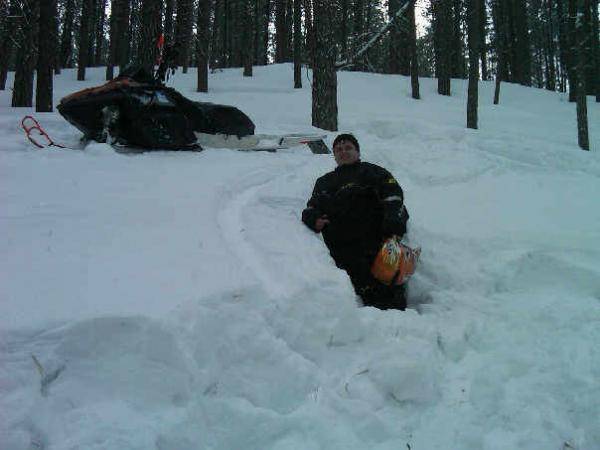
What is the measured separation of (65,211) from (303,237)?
6.03 ft

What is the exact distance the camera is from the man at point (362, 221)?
3.60m

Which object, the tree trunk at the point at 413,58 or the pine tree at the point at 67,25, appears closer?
the tree trunk at the point at 413,58

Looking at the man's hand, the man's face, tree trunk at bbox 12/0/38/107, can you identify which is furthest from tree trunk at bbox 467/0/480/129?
tree trunk at bbox 12/0/38/107

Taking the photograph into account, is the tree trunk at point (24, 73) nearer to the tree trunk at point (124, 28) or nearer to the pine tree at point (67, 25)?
the tree trunk at point (124, 28)

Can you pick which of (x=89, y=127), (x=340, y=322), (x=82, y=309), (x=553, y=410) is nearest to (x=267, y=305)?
(x=340, y=322)

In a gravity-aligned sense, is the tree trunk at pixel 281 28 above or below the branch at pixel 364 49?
above

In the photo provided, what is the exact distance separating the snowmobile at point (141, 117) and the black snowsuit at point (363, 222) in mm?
2661

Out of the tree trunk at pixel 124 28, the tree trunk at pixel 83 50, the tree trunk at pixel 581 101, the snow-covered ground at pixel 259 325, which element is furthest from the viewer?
the tree trunk at pixel 83 50

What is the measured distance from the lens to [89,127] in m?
5.97

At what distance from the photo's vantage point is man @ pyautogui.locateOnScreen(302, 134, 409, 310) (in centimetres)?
360

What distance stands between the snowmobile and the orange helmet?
3.33 meters

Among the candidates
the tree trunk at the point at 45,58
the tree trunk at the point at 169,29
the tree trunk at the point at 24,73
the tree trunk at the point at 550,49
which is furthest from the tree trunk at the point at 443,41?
the tree trunk at the point at 550,49

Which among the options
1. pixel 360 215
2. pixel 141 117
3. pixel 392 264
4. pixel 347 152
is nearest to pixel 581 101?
pixel 347 152

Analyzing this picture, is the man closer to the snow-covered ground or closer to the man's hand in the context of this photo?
the man's hand
